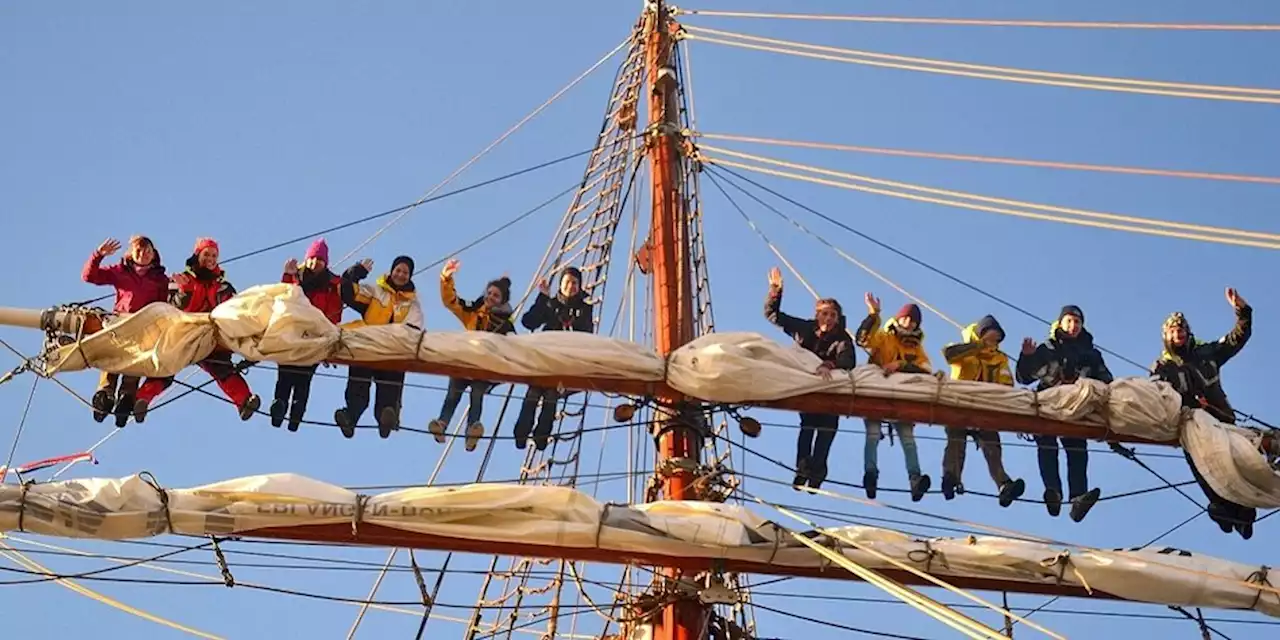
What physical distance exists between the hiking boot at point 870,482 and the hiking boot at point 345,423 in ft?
10.1

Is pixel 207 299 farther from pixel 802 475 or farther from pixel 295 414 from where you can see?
pixel 802 475

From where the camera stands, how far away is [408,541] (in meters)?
11.4

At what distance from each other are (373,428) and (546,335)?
123 centimetres

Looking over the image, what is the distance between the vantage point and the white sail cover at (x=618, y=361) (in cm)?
1190

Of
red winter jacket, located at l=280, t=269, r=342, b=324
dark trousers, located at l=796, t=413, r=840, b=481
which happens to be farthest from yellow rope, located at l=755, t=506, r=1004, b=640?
red winter jacket, located at l=280, t=269, r=342, b=324

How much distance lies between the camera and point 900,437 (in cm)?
1236

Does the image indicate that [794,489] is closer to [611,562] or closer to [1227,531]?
[611,562]

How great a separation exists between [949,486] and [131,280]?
5155mm

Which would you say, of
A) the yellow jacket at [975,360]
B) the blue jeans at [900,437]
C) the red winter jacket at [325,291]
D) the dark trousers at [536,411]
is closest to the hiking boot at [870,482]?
the blue jeans at [900,437]

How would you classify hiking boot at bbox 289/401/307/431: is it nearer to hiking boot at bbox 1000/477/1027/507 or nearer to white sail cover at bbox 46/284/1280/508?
white sail cover at bbox 46/284/1280/508

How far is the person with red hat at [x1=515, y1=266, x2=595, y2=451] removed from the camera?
1234 centimetres

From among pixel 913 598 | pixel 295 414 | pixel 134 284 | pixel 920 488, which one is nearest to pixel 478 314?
pixel 295 414

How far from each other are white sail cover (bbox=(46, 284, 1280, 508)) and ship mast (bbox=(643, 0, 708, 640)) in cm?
49

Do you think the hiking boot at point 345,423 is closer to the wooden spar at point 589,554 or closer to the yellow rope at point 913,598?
the wooden spar at point 589,554
